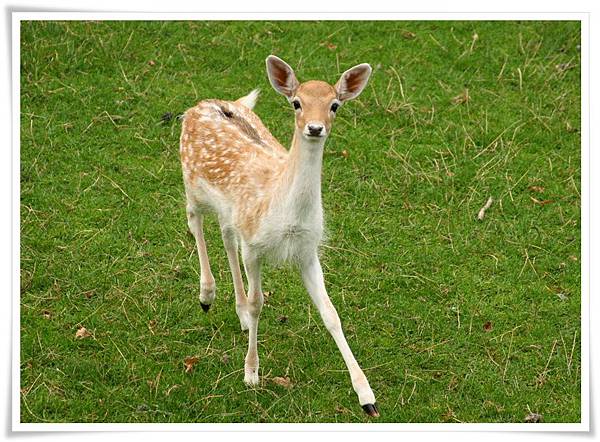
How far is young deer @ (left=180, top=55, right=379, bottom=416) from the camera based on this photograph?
617 centimetres

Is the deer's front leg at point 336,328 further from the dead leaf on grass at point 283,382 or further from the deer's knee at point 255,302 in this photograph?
the dead leaf on grass at point 283,382

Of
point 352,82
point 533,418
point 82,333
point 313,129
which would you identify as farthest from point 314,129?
point 82,333

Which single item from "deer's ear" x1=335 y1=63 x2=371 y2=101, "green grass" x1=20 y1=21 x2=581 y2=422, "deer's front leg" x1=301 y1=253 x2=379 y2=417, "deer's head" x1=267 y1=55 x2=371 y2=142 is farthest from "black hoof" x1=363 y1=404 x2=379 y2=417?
"deer's ear" x1=335 y1=63 x2=371 y2=101

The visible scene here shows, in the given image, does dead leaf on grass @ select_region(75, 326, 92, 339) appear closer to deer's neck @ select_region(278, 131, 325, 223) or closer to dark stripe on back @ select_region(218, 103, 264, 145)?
dark stripe on back @ select_region(218, 103, 264, 145)

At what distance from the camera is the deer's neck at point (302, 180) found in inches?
241

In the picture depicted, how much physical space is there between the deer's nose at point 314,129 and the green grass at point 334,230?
6.25ft

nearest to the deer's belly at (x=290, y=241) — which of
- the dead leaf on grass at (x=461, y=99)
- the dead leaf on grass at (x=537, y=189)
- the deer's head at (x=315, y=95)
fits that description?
the deer's head at (x=315, y=95)

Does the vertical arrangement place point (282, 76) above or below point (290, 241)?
above

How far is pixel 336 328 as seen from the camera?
652 cm

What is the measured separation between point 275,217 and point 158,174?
3002mm

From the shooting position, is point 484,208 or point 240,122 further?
point 484,208

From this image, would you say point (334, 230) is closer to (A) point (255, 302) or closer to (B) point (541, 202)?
(B) point (541, 202)

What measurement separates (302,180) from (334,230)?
2581mm

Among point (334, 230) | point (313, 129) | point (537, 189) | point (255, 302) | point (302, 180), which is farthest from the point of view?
point (537, 189)
